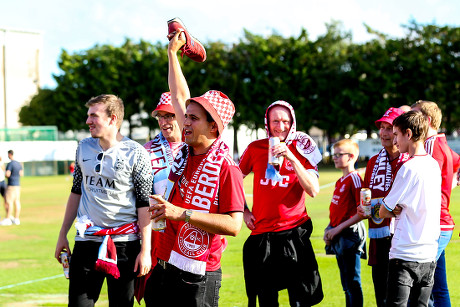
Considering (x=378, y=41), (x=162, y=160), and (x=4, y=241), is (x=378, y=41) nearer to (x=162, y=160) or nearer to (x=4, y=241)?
(x=4, y=241)

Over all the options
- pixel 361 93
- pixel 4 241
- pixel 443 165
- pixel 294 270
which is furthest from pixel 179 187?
pixel 361 93

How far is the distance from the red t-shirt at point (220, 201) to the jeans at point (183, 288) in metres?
0.08

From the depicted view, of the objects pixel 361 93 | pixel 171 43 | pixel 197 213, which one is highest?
pixel 361 93

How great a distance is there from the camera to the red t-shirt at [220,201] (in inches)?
143

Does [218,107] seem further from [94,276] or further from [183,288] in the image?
[94,276]

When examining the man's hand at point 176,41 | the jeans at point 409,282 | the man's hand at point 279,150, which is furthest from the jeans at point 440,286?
the man's hand at point 176,41

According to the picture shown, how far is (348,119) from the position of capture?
47312 millimetres

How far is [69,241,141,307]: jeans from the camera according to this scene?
457cm

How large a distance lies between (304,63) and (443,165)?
45750mm

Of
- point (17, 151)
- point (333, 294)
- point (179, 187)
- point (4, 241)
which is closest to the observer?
point (179, 187)

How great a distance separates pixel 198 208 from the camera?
12.0 feet

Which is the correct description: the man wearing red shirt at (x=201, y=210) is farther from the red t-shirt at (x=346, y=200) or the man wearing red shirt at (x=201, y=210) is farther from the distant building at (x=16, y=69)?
the distant building at (x=16, y=69)

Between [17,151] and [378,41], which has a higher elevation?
[378,41]

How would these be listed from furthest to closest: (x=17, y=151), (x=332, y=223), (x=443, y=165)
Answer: (x=17, y=151) < (x=332, y=223) < (x=443, y=165)
